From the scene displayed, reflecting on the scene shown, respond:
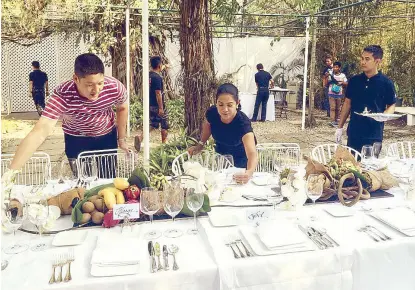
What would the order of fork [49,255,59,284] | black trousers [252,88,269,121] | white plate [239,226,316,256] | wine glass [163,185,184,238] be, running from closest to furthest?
fork [49,255,59,284]
white plate [239,226,316,256]
wine glass [163,185,184,238]
black trousers [252,88,269,121]

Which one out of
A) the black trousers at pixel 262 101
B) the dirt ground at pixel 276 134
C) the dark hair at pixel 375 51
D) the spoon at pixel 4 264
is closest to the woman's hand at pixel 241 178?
the spoon at pixel 4 264

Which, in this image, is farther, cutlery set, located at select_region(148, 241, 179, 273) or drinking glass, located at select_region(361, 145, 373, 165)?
drinking glass, located at select_region(361, 145, 373, 165)

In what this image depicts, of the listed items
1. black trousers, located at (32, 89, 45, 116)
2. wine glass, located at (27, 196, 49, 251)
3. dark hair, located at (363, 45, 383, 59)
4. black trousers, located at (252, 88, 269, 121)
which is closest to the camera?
wine glass, located at (27, 196, 49, 251)

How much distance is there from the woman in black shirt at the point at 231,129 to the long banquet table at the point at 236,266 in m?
1.15

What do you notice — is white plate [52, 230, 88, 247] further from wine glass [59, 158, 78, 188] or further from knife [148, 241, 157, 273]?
wine glass [59, 158, 78, 188]

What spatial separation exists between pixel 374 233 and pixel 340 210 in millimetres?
293

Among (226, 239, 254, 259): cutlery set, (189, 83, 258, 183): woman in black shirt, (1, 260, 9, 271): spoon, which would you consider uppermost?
(189, 83, 258, 183): woman in black shirt

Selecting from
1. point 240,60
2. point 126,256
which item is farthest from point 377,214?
point 240,60

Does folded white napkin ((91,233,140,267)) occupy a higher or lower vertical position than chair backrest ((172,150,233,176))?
lower

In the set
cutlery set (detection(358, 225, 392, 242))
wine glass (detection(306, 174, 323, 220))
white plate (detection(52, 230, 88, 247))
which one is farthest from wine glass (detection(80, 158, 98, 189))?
cutlery set (detection(358, 225, 392, 242))

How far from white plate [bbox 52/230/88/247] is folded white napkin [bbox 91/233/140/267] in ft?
0.34

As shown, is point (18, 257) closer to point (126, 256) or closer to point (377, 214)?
point (126, 256)

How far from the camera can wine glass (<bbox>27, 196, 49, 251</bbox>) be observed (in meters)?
1.89

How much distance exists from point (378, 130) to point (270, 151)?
1.15m
